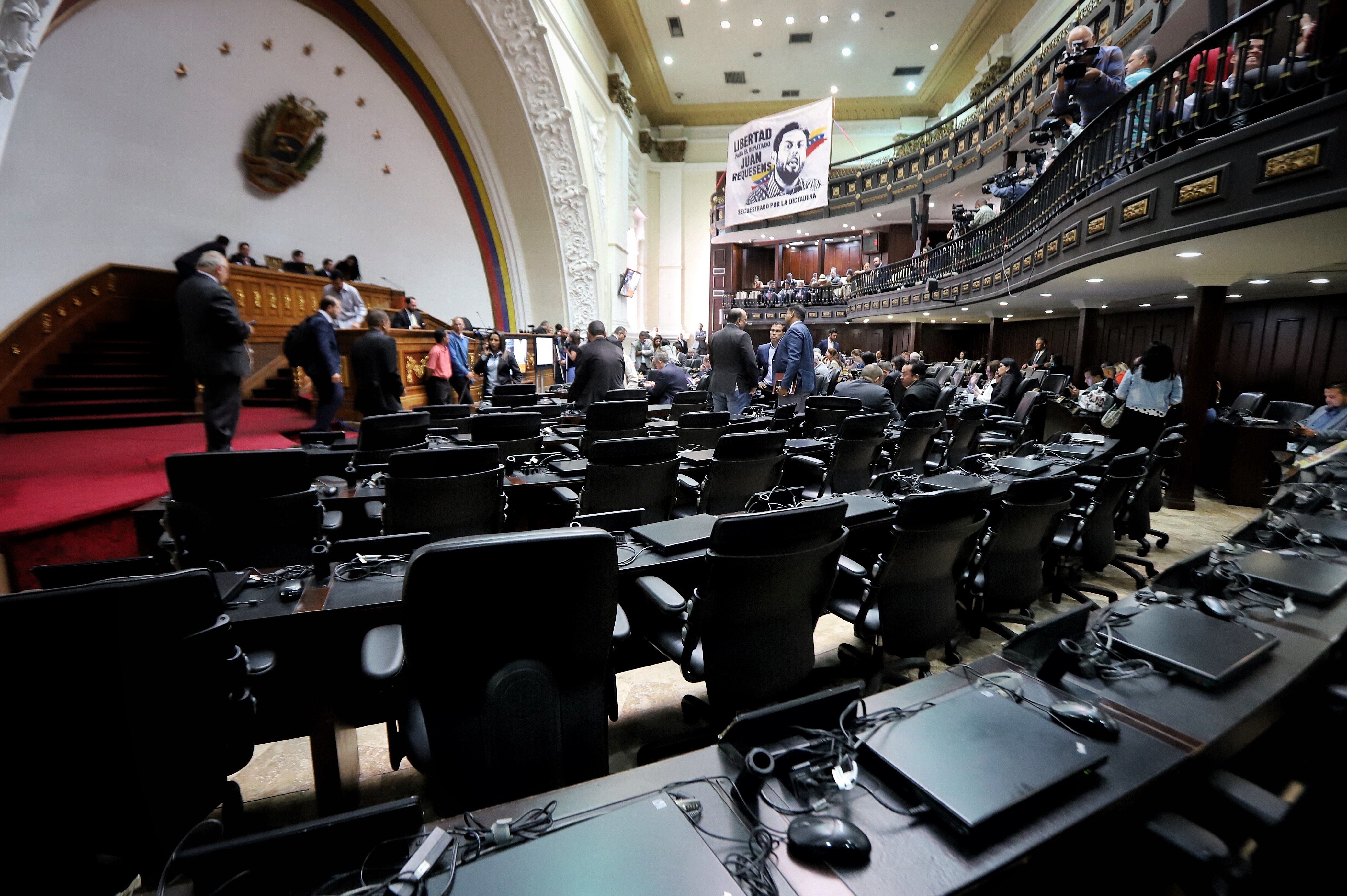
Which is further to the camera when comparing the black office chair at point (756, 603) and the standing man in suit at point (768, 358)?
the standing man in suit at point (768, 358)

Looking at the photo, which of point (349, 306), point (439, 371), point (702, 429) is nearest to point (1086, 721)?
point (702, 429)

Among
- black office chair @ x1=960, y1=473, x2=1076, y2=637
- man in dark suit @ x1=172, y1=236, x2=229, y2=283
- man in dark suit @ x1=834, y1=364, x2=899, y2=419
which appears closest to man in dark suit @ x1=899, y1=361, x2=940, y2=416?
man in dark suit @ x1=834, y1=364, x2=899, y2=419

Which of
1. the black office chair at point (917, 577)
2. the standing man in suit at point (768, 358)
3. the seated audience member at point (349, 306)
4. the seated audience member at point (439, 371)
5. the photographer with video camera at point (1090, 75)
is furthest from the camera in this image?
the seated audience member at point (349, 306)

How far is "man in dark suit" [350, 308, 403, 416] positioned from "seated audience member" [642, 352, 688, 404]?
112 inches

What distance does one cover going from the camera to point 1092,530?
3281 millimetres

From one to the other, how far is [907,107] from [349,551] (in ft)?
71.7

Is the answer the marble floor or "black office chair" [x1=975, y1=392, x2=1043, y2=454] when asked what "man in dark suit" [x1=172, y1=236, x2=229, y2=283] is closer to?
the marble floor

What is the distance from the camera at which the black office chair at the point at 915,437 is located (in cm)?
443

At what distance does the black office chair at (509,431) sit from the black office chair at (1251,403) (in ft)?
27.2

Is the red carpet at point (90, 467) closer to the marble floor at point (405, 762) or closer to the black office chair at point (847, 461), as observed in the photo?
the marble floor at point (405, 762)

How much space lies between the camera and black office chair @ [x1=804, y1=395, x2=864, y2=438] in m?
5.23

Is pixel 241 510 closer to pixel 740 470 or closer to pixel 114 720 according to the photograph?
→ pixel 114 720

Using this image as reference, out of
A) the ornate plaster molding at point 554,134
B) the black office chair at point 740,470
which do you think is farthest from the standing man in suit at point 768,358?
the ornate plaster molding at point 554,134

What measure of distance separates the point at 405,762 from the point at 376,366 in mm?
4327
